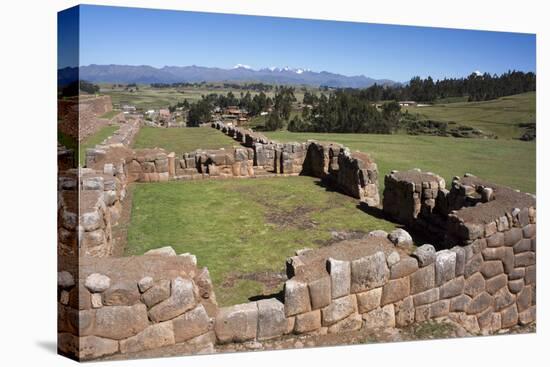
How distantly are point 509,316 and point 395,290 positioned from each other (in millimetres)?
3369

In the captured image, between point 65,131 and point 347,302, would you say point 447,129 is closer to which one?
point 347,302

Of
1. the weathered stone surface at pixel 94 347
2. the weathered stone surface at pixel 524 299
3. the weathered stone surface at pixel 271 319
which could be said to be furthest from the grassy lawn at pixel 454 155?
the weathered stone surface at pixel 94 347

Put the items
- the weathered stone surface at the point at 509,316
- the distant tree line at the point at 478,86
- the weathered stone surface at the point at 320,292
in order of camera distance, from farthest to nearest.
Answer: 1. the distant tree line at the point at 478,86
2. the weathered stone surface at the point at 509,316
3. the weathered stone surface at the point at 320,292

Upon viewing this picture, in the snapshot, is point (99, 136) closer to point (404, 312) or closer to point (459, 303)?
point (404, 312)

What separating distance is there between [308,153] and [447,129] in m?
7.01

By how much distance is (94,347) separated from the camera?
7.76 metres

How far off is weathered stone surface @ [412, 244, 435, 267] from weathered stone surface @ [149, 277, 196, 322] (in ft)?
13.4

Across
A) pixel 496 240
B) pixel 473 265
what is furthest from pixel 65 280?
pixel 496 240

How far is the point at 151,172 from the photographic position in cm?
2169

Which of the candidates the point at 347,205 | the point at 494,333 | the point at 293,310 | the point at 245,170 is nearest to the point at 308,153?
the point at 245,170

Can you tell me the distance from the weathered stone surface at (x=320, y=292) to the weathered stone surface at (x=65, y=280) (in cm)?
370

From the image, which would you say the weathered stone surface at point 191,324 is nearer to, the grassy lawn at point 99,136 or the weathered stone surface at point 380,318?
the weathered stone surface at point 380,318

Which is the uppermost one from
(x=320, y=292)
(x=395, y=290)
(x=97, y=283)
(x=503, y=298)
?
(x=97, y=283)

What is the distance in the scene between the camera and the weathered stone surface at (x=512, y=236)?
10.6 metres
